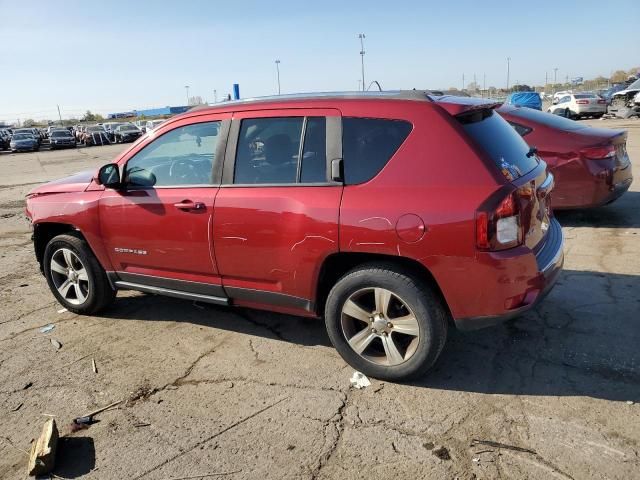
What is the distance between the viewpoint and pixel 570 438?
8.95 feet

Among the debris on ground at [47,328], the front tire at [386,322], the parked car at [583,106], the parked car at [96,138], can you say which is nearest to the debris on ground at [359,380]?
the front tire at [386,322]

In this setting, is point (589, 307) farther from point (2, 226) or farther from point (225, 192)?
point (2, 226)

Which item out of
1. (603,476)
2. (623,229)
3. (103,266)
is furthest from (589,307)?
(103,266)

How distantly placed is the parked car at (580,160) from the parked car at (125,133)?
39011 mm

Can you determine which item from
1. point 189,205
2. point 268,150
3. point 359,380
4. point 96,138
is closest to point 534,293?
point 359,380

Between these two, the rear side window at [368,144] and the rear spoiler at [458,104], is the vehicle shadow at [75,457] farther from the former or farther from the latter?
the rear spoiler at [458,104]

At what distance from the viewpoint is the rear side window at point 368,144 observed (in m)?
3.22

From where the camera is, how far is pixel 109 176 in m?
4.15

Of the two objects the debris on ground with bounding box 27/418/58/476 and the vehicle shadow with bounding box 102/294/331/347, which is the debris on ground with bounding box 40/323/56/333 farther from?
the debris on ground with bounding box 27/418/58/476

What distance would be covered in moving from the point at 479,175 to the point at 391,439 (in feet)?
5.18

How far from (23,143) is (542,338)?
4177 cm

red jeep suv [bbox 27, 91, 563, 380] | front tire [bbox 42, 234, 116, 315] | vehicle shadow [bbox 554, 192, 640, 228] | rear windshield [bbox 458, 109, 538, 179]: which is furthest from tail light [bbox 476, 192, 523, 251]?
vehicle shadow [bbox 554, 192, 640, 228]

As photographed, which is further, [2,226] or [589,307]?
[2,226]

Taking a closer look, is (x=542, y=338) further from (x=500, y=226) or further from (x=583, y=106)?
(x=583, y=106)
